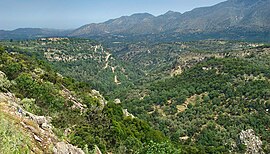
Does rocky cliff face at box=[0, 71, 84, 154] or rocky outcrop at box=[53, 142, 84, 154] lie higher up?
rocky cliff face at box=[0, 71, 84, 154]

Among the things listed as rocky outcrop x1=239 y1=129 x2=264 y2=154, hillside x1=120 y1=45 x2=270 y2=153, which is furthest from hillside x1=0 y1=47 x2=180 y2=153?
rocky outcrop x1=239 y1=129 x2=264 y2=154

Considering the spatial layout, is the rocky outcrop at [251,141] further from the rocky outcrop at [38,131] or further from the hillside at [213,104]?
the rocky outcrop at [38,131]

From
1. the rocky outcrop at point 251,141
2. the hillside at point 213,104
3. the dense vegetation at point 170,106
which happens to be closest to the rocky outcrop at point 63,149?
the dense vegetation at point 170,106

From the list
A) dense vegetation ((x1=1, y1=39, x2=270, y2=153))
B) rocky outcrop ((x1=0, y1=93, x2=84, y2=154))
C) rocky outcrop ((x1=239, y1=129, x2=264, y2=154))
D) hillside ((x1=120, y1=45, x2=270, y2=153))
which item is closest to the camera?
rocky outcrop ((x1=0, y1=93, x2=84, y2=154))

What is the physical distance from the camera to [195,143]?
5912 cm

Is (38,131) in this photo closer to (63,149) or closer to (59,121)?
(63,149)

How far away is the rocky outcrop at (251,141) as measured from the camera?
54.7 m

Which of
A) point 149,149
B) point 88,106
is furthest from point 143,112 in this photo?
point 149,149

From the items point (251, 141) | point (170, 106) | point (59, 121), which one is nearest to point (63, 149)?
point (59, 121)

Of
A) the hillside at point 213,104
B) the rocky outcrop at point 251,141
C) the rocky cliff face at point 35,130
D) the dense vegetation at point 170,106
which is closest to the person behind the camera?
the rocky cliff face at point 35,130

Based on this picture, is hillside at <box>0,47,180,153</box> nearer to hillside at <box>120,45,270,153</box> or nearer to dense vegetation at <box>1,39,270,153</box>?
dense vegetation at <box>1,39,270,153</box>

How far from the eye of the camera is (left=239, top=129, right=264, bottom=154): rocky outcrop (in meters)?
54.7

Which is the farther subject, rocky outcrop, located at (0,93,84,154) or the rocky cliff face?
rocky outcrop, located at (0,93,84,154)

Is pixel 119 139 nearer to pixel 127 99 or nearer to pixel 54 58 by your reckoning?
pixel 127 99
